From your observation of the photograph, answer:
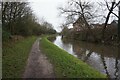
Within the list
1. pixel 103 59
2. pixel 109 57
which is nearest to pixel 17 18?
pixel 109 57

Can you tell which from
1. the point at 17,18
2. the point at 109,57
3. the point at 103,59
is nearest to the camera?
the point at 103,59

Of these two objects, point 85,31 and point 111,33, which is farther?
point 85,31

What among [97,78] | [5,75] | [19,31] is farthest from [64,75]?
[19,31]

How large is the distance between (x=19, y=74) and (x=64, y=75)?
2.15m

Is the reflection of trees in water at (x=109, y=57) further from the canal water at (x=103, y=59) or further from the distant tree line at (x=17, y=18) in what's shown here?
the distant tree line at (x=17, y=18)

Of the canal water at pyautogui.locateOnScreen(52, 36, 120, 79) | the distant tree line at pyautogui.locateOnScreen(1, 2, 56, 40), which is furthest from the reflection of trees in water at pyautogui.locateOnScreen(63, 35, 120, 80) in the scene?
the distant tree line at pyautogui.locateOnScreen(1, 2, 56, 40)

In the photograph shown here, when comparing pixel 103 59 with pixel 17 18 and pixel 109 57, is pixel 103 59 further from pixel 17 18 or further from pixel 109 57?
pixel 17 18

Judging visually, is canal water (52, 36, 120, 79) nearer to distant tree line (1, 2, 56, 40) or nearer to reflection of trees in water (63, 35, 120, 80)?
reflection of trees in water (63, 35, 120, 80)

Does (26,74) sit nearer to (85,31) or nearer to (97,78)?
(97,78)

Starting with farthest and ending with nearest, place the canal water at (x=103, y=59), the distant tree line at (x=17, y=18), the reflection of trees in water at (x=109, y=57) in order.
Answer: the distant tree line at (x=17, y=18) → the canal water at (x=103, y=59) → the reflection of trees in water at (x=109, y=57)

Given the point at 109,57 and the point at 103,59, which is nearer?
the point at 103,59

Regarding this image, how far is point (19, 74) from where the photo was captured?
362 inches

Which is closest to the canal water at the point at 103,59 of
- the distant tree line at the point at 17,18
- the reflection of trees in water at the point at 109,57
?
the reflection of trees in water at the point at 109,57

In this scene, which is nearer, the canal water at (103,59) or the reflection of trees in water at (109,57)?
the reflection of trees in water at (109,57)
